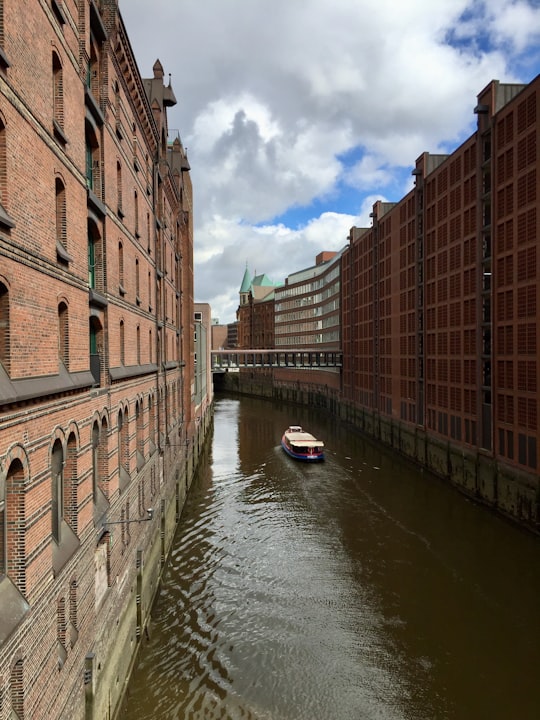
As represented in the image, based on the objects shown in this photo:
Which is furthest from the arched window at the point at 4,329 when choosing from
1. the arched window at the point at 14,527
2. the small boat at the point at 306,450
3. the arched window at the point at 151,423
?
the small boat at the point at 306,450

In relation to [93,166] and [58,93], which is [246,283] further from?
[58,93]

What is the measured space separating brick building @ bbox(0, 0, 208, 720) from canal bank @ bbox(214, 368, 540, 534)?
57.6 ft

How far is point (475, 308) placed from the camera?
3161 centimetres

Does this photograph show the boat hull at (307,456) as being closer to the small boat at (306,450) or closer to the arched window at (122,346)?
the small boat at (306,450)

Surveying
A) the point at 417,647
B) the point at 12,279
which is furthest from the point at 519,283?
the point at 12,279

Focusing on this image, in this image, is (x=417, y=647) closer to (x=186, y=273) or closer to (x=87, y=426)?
(x=87, y=426)

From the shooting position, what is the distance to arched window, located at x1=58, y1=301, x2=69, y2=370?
34.9ft

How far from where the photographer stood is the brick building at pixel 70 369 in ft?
26.0

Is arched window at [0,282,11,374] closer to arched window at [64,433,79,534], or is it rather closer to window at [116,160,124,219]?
arched window at [64,433,79,534]

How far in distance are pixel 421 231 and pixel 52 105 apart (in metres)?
36.9

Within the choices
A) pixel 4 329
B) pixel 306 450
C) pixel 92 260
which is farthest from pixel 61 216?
pixel 306 450

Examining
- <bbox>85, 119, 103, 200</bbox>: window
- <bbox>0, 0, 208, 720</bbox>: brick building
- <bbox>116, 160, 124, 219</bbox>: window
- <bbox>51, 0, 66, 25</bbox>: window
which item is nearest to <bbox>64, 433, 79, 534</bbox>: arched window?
<bbox>0, 0, 208, 720</bbox>: brick building

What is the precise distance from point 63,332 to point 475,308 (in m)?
27.2

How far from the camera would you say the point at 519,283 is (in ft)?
85.5
